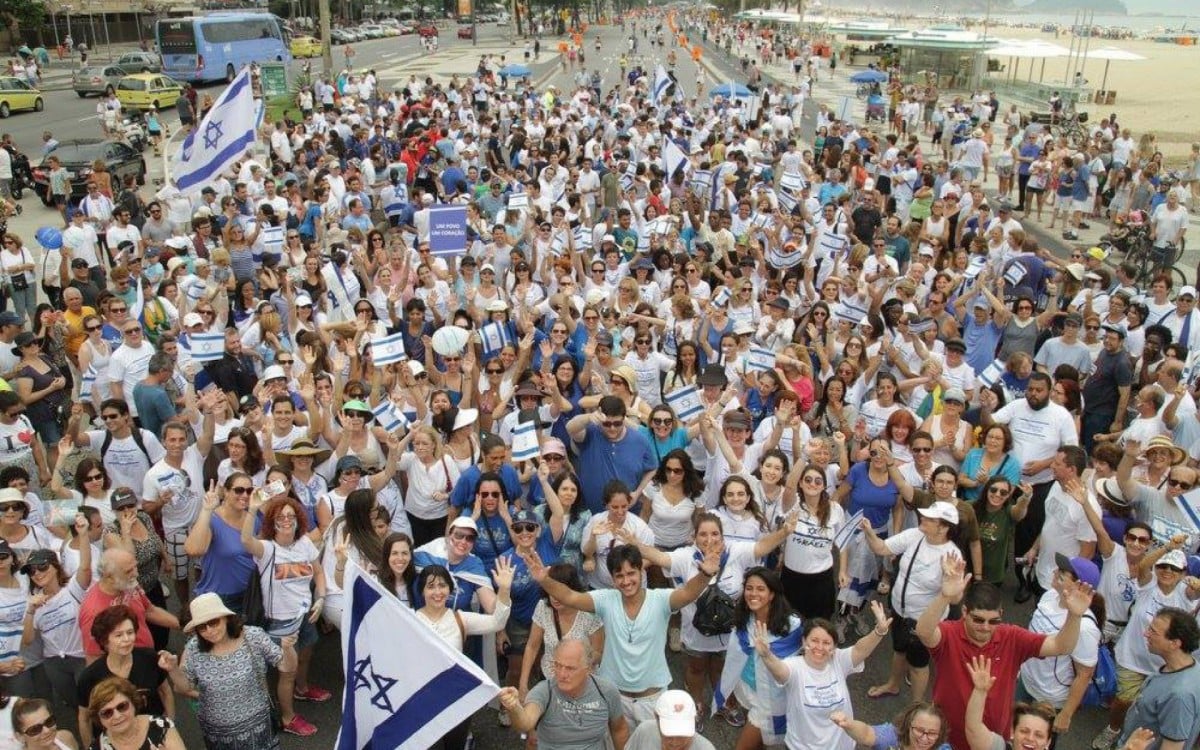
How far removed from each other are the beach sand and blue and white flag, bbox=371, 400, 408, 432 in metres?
28.3

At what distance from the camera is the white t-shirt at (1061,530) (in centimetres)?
592

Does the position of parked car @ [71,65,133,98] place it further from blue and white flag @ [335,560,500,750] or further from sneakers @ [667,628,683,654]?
blue and white flag @ [335,560,500,750]

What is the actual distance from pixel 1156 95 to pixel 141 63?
1928 inches

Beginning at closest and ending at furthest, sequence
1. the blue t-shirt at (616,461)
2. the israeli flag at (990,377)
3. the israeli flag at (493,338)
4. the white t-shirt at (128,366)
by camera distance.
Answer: the blue t-shirt at (616,461) < the israeli flag at (990,377) < the white t-shirt at (128,366) < the israeli flag at (493,338)

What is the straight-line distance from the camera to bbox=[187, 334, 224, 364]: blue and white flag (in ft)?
25.7

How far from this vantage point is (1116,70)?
64062 millimetres

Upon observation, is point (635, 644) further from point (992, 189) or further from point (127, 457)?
point (992, 189)

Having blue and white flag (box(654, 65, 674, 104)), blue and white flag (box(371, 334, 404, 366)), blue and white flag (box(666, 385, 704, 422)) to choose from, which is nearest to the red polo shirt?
blue and white flag (box(666, 385, 704, 422))

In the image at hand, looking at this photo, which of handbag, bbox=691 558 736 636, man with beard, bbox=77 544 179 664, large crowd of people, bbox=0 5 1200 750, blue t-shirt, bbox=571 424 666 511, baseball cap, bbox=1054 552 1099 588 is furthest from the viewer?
blue t-shirt, bbox=571 424 666 511

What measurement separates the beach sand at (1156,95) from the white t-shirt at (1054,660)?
90.4 feet

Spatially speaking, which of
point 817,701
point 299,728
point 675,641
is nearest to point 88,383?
point 299,728

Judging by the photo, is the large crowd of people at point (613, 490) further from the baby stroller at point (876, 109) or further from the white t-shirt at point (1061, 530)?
the baby stroller at point (876, 109)

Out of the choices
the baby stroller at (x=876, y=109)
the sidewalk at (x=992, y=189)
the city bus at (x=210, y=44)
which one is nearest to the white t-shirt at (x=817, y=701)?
the sidewalk at (x=992, y=189)

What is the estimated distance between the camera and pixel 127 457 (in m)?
6.51
